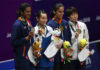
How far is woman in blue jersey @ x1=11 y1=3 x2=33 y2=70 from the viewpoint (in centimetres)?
545

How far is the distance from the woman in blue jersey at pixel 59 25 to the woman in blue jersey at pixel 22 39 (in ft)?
2.08

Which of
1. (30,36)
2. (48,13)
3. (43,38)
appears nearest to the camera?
(30,36)

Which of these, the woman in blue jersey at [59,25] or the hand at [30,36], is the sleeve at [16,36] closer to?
the hand at [30,36]

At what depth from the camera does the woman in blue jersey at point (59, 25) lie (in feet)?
19.8

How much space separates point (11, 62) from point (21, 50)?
1484mm

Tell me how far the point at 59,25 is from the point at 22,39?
2.90 ft

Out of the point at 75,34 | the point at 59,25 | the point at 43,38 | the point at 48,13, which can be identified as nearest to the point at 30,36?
the point at 43,38

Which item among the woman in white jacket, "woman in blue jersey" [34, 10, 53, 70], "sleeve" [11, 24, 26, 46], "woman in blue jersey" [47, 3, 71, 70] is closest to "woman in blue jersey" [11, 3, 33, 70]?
"sleeve" [11, 24, 26, 46]

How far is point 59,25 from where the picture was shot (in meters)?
6.09

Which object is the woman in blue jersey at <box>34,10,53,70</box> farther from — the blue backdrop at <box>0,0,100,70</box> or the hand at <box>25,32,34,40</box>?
the blue backdrop at <box>0,0,100,70</box>

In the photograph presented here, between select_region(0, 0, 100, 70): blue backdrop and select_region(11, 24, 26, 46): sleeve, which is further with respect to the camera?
select_region(0, 0, 100, 70): blue backdrop

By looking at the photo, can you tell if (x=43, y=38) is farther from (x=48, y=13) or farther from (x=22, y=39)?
(x=48, y=13)

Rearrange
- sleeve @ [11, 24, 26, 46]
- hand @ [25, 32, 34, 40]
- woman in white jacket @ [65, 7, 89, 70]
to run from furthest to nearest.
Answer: woman in white jacket @ [65, 7, 89, 70], sleeve @ [11, 24, 26, 46], hand @ [25, 32, 34, 40]

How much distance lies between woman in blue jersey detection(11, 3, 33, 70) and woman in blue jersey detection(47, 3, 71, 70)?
2.08 feet
